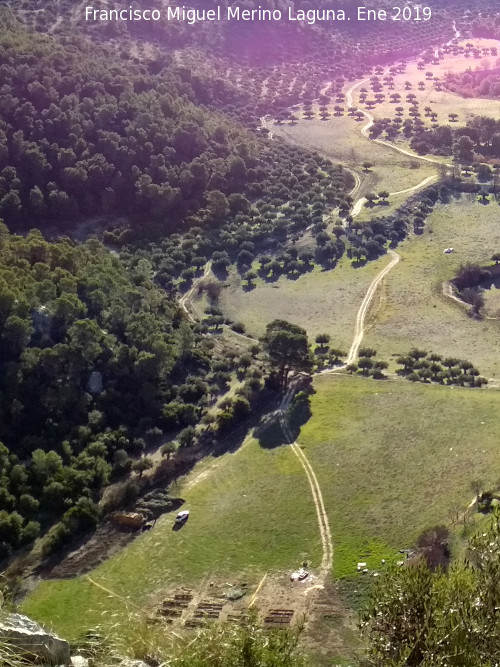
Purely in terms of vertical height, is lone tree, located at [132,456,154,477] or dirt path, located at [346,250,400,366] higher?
dirt path, located at [346,250,400,366]

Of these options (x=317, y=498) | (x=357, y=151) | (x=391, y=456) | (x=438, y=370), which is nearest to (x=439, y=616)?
(x=317, y=498)

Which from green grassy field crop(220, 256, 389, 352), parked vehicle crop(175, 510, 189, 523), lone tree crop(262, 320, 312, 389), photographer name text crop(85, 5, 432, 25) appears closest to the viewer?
parked vehicle crop(175, 510, 189, 523)

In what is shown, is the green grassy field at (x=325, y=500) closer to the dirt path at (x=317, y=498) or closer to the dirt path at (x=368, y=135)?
the dirt path at (x=317, y=498)

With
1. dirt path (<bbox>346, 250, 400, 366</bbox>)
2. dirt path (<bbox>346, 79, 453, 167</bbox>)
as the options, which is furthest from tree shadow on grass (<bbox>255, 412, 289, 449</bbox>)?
dirt path (<bbox>346, 79, 453, 167</bbox>)

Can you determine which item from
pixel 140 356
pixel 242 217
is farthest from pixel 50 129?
pixel 140 356

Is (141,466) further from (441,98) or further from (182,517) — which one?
(441,98)

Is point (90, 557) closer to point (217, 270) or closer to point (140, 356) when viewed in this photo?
point (140, 356)

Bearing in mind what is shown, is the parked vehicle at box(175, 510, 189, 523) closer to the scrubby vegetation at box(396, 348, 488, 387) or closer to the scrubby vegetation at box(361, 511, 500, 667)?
the scrubby vegetation at box(396, 348, 488, 387)
